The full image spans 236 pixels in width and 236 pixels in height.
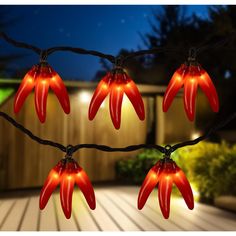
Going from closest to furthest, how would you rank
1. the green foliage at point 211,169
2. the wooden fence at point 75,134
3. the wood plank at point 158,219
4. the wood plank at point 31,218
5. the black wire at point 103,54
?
1. the black wire at point 103,54
2. the wood plank at point 158,219
3. the wood plank at point 31,218
4. the green foliage at point 211,169
5. the wooden fence at point 75,134

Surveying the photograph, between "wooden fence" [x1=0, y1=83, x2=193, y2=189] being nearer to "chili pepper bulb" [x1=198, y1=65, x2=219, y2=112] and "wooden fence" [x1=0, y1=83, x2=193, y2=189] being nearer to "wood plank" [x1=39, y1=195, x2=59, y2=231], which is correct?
"wood plank" [x1=39, y1=195, x2=59, y2=231]

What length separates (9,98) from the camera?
7699 millimetres

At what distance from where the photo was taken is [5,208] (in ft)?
19.1

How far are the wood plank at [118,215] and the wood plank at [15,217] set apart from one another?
989 millimetres

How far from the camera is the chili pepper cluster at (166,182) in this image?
158 centimetres

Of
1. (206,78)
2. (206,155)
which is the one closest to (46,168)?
(206,155)

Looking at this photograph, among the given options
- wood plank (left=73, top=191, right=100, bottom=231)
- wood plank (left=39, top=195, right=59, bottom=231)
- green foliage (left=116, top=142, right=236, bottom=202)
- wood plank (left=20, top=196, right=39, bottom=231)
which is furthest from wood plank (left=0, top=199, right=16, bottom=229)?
green foliage (left=116, top=142, right=236, bottom=202)

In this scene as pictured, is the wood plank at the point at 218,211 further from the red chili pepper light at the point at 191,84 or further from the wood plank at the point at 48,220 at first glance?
the red chili pepper light at the point at 191,84

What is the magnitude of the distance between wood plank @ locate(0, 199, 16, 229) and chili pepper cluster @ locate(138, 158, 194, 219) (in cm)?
359

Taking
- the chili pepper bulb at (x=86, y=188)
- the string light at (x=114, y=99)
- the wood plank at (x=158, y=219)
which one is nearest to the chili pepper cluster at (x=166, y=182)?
→ the string light at (x=114, y=99)

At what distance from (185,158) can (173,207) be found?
47.0 inches

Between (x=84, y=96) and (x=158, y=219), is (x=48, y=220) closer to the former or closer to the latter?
(x=158, y=219)

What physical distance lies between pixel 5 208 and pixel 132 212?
1.60 m

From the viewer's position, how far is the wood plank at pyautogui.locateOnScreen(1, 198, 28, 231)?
4633 millimetres
